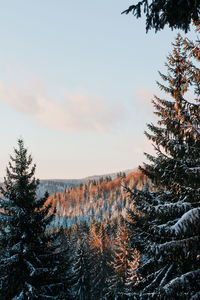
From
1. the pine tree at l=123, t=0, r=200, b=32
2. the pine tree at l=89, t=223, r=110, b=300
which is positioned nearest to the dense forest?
the pine tree at l=123, t=0, r=200, b=32

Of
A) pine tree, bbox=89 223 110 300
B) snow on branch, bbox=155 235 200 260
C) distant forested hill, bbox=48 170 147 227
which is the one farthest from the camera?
distant forested hill, bbox=48 170 147 227

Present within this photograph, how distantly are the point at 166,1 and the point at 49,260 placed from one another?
1179 centimetres

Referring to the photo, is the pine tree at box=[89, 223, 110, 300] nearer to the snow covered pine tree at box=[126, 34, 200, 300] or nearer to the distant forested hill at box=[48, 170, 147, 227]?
the snow covered pine tree at box=[126, 34, 200, 300]

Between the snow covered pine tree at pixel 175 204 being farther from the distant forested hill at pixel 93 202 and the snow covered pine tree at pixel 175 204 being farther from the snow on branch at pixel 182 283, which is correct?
the distant forested hill at pixel 93 202

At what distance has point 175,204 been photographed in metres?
6.07

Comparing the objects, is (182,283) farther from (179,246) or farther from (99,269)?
(99,269)

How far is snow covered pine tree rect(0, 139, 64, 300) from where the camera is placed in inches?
399

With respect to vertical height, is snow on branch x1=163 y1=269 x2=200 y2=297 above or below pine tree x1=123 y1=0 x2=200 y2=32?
below

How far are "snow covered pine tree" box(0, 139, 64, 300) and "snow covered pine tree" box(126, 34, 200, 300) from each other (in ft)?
14.5

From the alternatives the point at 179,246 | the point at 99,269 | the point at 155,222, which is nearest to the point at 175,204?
the point at 179,246

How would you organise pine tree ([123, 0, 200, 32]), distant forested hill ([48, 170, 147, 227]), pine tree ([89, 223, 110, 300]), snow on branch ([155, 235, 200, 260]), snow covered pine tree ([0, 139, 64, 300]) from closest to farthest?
pine tree ([123, 0, 200, 32]) < snow on branch ([155, 235, 200, 260]) < snow covered pine tree ([0, 139, 64, 300]) < pine tree ([89, 223, 110, 300]) < distant forested hill ([48, 170, 147, 227])

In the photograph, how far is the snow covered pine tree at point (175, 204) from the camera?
18.5 ft

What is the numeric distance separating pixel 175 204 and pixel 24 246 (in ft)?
25.2

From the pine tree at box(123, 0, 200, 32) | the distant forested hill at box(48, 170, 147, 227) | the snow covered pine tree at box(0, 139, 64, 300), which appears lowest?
the distant forested hill at box(48, 170, 147, 227)
